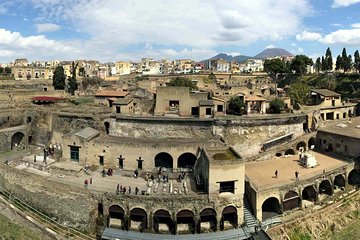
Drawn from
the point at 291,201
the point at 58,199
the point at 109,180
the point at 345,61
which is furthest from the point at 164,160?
the point at 345,61

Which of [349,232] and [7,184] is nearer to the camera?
[349,232]

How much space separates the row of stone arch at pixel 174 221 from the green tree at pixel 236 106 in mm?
20010

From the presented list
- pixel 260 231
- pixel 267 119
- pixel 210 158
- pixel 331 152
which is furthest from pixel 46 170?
pixel 331 152

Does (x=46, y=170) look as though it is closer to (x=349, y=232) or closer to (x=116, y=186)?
(x=116, y=186)

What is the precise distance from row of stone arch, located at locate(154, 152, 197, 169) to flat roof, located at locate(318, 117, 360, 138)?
17.1 meters

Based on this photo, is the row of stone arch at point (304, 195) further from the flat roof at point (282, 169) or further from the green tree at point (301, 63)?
the green tree at point (301, 63)

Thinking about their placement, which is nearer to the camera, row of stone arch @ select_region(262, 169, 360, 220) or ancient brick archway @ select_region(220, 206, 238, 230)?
ancient brick archway @ select_region(220, 206, 238, 230)

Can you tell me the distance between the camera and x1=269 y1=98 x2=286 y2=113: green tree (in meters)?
48.2

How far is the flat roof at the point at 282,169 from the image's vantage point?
32156 millimetres

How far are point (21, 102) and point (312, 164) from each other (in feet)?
142

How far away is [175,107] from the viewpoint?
156 feet

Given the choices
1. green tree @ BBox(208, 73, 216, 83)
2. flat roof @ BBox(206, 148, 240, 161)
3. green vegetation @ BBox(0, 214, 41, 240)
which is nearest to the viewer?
green vegetation @ BBox(0, 214, 41, 240)

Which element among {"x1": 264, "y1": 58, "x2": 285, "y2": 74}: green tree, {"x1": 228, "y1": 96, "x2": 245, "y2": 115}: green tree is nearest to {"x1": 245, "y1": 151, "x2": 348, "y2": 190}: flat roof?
{"x1": 228, "y1": 96, "x2": 245, "y2": 115}: green tree

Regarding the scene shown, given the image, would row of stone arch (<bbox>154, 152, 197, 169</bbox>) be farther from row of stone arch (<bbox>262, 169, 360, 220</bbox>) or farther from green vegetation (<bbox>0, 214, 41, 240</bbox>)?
green vegetation (<bbox>0, 214, 41, 240</bbox>)
